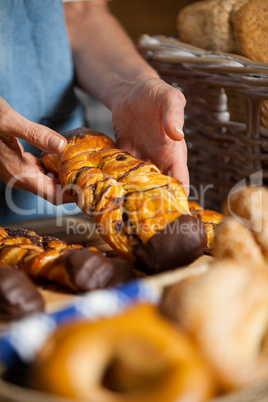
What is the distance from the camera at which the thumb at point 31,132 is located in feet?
4.06

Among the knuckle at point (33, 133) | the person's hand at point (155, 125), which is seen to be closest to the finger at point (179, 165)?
the person's hand at point (155, 125)

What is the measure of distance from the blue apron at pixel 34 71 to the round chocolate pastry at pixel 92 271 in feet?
3.15

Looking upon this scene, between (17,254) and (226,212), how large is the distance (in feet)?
1.40

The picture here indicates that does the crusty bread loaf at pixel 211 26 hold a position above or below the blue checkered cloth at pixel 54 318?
above

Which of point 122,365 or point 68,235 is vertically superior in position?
point 122,365

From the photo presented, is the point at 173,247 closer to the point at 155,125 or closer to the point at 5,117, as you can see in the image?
the point at 155,125

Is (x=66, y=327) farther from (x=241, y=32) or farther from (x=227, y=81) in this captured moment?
(x=241, y=32)

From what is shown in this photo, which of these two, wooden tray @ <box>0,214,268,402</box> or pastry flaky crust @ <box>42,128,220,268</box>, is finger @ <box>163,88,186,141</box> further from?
wooden tray @ <box>0,214,268,402</box>

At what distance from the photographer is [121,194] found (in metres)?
1.07

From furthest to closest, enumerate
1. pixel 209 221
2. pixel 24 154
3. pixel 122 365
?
pixel 24 154 < pixel 209 221 < pixel 122 365

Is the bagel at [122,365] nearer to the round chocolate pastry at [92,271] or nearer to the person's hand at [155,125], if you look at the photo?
the round chocolate pastry at [92,271]

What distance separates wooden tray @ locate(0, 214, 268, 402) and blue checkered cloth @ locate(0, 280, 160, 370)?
0.09 ft

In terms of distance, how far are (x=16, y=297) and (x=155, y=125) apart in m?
0.78

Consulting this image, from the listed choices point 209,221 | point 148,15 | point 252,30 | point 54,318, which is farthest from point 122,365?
point 148,15
